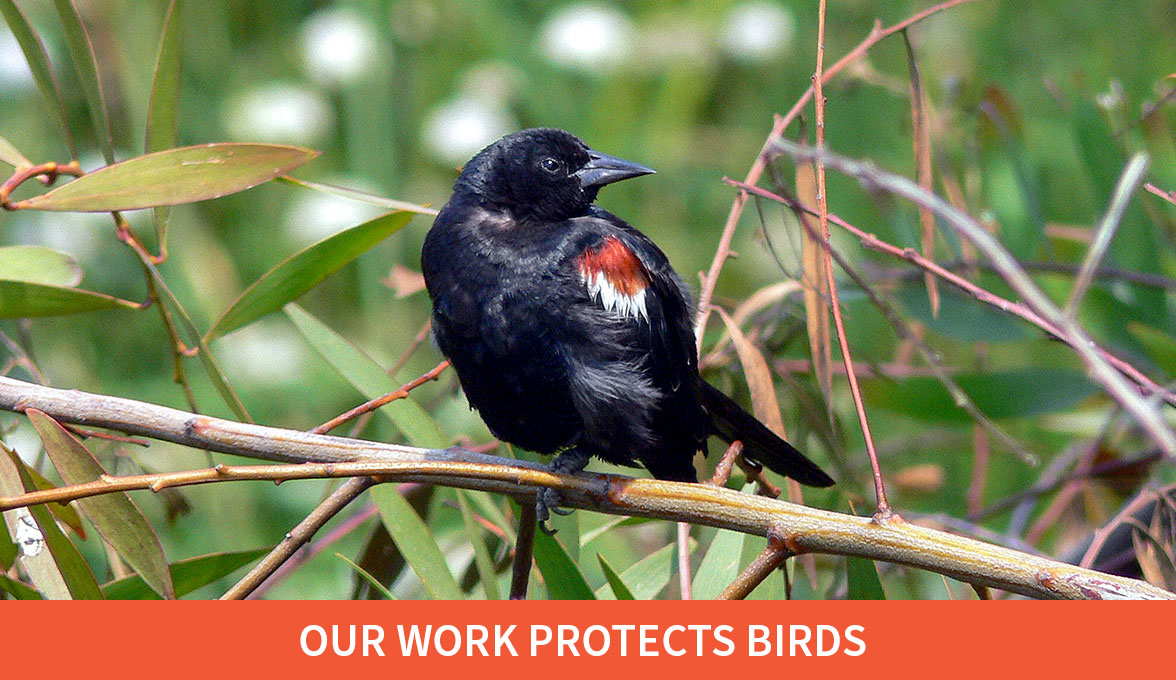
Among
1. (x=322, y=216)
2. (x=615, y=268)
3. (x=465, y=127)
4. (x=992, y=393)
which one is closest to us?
(x=615, y=268)

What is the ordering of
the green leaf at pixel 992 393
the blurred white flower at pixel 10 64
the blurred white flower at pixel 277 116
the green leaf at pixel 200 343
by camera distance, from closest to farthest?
the green leaf at pixel 200 343 → the green leaf at pixel 992 393 → the blurred white flower at pixel 10 64 → the blurred white flower at pixel 277 116

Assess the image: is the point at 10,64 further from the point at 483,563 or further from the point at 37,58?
the point at 483,563

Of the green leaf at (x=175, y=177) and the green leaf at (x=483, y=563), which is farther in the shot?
the green leaf at (x=483, y=563)

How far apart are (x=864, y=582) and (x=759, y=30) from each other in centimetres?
272

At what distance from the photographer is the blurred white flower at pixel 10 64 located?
3061 mm

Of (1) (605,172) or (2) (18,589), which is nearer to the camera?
(2) (18,589)

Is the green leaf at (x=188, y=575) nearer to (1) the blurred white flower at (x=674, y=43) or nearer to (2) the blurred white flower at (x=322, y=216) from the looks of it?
(2) the blurred white flower at (x=322, y=216)

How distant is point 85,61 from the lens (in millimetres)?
1342

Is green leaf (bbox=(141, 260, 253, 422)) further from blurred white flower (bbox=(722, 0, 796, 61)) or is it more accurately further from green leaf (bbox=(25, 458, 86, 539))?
blurred white flower (bbox=(722, 0, 796, 61))

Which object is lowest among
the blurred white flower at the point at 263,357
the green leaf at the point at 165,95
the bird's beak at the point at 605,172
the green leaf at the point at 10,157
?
the blurred white flower at the point at 263,357

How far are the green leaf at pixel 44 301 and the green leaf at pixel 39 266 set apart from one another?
0.04m

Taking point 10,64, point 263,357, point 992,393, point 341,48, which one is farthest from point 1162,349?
point 10,64

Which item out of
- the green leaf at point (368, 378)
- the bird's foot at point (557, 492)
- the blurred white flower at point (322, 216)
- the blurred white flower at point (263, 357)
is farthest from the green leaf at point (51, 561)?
the blurred white flower at point (263, 357)

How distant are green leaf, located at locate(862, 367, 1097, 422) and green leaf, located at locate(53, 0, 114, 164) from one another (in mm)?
1276
